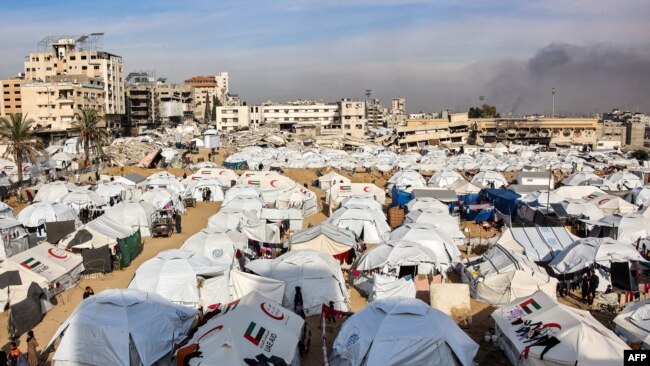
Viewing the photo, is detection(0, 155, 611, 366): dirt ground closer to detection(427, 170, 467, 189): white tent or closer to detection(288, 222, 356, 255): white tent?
detection(288, 222, 356, 255): white tent

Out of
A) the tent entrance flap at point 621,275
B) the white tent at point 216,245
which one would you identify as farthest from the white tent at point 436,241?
the white tent at point 216,245

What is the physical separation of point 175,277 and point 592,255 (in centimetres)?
1111

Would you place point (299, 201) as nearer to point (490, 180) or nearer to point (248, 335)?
point (490, 180)

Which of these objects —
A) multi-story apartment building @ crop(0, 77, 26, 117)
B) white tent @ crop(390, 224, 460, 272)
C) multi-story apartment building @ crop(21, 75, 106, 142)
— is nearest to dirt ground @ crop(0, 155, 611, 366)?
white tent @ crop(390, 224, 460, 272)

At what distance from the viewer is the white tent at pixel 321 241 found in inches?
675

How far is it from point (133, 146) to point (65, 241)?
34583 millimetres

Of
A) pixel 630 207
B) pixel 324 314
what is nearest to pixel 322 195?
pixel 630 207

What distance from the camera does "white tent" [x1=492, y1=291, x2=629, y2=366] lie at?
31.0ft

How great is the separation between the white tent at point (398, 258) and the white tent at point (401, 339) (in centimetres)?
477

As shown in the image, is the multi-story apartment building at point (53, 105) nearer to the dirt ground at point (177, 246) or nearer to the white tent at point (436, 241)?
the dirt ground at point (177, 246)

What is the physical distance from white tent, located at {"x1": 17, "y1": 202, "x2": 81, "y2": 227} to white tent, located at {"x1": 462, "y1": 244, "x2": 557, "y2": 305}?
1478 cm

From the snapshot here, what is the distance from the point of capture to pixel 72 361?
10070 millimetres

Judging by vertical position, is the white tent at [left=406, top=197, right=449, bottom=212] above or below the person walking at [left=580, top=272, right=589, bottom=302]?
above

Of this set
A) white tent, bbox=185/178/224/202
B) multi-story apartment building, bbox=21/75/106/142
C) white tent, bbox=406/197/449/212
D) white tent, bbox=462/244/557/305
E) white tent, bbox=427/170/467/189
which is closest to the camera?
white tent, bbox=462/244/557/305
